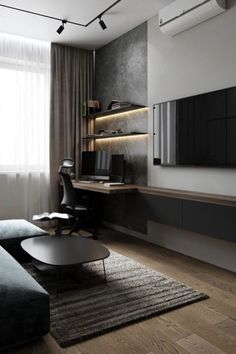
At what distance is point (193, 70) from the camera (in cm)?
348

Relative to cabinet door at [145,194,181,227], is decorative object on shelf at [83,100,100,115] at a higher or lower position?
higher

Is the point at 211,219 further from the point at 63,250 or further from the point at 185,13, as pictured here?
the point at 185,13

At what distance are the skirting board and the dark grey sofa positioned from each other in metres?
1.96

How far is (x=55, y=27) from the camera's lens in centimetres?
437

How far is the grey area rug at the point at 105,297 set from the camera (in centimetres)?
205

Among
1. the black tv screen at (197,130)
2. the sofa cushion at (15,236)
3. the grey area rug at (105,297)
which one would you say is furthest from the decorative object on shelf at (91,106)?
the grey area rug at (105,297)

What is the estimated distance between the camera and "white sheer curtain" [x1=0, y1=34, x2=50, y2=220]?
4684mm

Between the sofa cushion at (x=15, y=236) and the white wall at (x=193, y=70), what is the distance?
1.64 m

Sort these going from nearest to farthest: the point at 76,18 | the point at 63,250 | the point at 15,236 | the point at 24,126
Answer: the point at 63,250, the point at 15,236, the point at 76,18, the point at 24,126

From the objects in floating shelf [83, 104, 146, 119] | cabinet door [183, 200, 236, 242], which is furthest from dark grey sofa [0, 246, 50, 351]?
floating shelf [83, 104, 146, 119]

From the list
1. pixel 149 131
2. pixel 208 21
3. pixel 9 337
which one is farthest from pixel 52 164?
pixel 9 337

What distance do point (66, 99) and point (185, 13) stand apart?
239cm

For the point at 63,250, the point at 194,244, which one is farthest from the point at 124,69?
the point at 63,250

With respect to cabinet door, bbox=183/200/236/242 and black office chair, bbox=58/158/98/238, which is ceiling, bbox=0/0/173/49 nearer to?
black office chair, bbox=58/158/98/238
